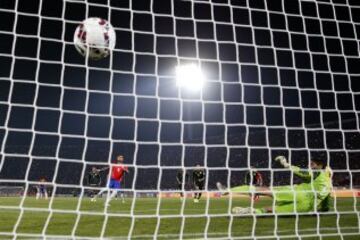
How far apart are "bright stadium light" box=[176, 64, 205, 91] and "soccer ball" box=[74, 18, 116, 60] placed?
1.11m

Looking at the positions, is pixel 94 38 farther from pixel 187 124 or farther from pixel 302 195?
pixel 187 124

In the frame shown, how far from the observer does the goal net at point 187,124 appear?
19.0 ft

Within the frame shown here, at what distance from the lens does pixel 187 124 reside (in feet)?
120

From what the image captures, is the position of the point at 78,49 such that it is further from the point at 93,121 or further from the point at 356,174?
the point at 93,121

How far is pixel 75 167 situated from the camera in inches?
1283

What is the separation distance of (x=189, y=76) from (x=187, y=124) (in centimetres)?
1654

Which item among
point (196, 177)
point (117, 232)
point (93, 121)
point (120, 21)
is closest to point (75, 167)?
point (93, 121)

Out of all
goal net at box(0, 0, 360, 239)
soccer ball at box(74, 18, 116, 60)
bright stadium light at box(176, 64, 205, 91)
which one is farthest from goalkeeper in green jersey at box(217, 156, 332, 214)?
soccer ball at box(74, 18, 116, 60)

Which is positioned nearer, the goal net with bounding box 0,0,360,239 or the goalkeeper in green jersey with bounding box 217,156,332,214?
the goal net with bounding box 0,0,360,239

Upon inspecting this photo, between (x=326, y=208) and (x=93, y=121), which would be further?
(x=93, y=121)

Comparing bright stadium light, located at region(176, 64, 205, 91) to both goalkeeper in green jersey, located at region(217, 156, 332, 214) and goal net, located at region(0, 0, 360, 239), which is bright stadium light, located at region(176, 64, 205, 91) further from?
goalkeeper in green jersey, located at region(217, 156, 332, 214)

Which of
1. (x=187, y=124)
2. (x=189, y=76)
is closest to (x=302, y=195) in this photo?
(x=189, y=76)

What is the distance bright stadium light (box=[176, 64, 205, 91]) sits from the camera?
678 cm

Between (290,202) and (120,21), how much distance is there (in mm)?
4128
